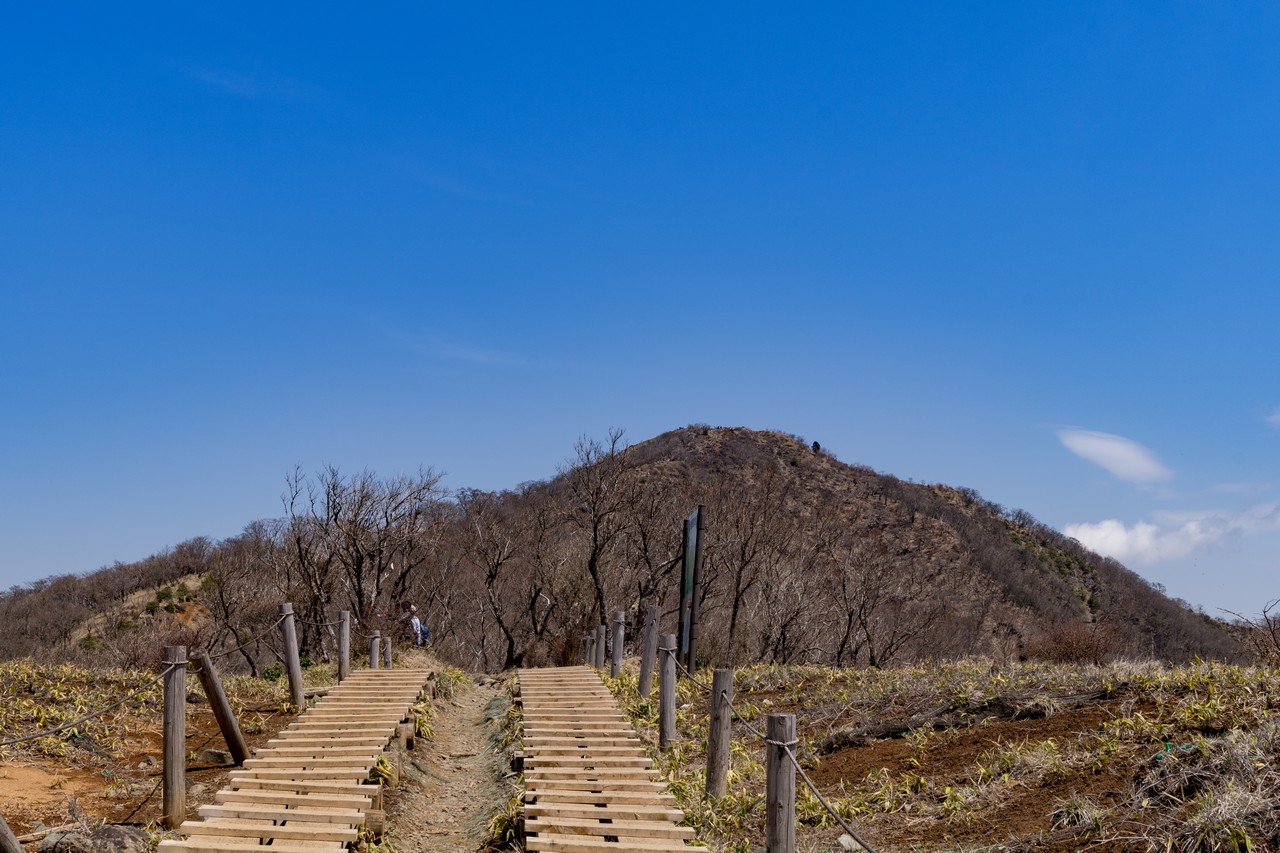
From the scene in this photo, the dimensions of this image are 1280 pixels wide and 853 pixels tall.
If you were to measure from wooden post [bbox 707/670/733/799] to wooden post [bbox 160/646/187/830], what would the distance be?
15.7 feet

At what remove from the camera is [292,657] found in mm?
13625

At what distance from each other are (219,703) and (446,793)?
105 inches

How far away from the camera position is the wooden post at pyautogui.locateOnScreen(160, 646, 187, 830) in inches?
326

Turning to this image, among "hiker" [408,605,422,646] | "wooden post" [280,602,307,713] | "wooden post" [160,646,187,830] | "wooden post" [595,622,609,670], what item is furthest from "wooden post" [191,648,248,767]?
"hiker" [408,605,422,646]

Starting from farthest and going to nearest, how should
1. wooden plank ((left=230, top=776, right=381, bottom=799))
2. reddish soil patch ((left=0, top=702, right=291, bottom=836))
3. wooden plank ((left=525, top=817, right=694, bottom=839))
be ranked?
1. reddish soil patch ((left=0, top=702, right=291, bottom=836))
2. wooden plank ((left=230, top=776, right=381, bottom=799))
3. wooden plank ((left=525, top=817, right=694, bottom=839))

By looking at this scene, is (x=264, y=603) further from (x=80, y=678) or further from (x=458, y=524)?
(x=80, y=678)

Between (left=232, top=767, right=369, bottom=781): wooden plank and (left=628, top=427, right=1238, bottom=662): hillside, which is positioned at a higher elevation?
(left=628, top=427, right=1238, bottom=662): hillside

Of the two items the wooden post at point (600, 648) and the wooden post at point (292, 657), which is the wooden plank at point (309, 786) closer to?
the wooden post at point (292, 657)

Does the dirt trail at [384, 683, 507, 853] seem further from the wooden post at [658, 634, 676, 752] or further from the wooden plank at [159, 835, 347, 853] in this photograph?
the wooden post at [658, 634, 676, 752]

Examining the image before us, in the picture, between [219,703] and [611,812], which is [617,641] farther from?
[611,812]

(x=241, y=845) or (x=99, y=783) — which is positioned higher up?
(x=241, y=845)

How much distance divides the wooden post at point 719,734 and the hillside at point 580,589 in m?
13.9

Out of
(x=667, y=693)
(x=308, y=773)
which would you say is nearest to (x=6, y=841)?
(x=308, y=773)

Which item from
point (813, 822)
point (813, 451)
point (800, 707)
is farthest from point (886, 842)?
point (813, 451)
